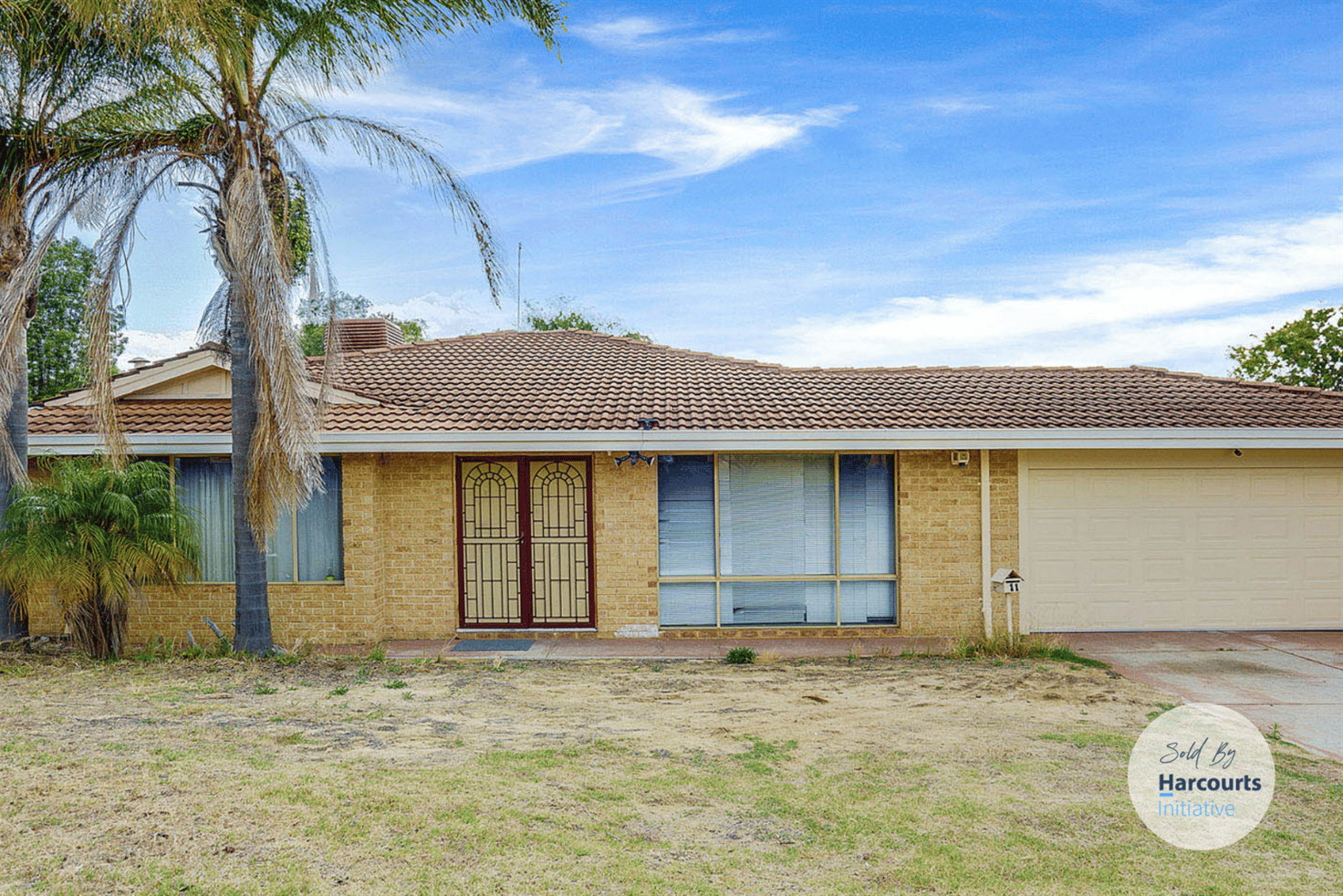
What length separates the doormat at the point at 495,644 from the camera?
10.9m

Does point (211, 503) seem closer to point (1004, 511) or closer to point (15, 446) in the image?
point (15, 446)

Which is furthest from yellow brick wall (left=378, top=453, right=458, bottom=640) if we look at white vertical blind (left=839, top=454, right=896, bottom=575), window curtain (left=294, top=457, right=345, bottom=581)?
white vertical blind (left=839, top=454, right=896, bottom=575)

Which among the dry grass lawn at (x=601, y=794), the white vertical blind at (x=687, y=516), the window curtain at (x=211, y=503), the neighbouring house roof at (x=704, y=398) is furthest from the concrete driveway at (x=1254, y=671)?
the window curtain at (x=211, y=503)

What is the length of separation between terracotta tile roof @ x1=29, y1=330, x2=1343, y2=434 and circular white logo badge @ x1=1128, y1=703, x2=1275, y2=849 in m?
4.79

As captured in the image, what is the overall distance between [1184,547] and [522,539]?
28.1 feet

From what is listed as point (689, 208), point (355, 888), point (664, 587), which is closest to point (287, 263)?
point (664, 587)

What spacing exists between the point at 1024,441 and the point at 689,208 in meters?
17.2

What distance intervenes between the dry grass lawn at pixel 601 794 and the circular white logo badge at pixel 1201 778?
12 centimetres

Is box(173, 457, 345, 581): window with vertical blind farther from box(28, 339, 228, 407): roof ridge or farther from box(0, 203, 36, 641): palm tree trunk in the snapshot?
box(0, 203, 36, 641): palm tree trunk

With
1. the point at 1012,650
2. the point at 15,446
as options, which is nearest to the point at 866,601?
the point at 1012,650

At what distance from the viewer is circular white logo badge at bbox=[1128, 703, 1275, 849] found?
5.17 m

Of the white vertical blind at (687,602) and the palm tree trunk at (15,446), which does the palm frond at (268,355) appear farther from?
the white vertical blind at (687,602)

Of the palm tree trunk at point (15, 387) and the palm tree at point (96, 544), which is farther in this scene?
the palm tree trunk at point (15, 387)

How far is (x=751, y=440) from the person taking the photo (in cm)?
1099
